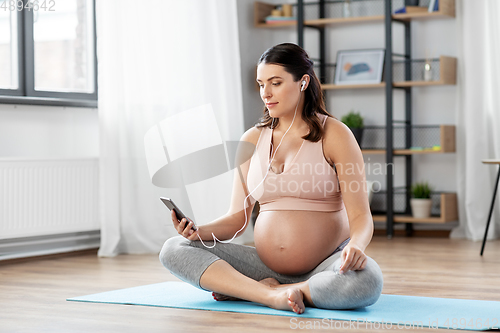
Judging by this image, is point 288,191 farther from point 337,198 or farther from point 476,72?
point 476,72

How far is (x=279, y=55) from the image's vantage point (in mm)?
2057

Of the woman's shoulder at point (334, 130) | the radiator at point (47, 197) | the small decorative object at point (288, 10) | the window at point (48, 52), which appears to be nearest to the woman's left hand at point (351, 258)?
the woman's shoulder at point (334, 130)

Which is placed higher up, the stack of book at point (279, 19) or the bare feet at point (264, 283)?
the stack of book at point (279, 19)

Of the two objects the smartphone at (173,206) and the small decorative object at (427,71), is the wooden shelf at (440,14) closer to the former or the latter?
the small decorative object at (427,71)

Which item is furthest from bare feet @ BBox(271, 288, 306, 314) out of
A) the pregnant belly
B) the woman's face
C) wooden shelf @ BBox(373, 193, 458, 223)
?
wooden shelf @ BBox(373, 193, 458, 223)

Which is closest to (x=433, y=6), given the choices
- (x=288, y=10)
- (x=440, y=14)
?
(x=440, y=14)

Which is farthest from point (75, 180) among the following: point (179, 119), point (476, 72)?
point (476, 72)

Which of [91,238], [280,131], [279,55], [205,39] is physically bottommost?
[91,238]

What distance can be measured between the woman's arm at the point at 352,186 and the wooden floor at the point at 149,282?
218 mm

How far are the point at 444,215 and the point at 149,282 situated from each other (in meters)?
2.27

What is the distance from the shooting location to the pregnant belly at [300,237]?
2.06 metres

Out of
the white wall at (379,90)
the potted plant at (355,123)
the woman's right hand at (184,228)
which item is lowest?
the woman's right hand at (184,228)

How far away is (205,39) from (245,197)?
6.58ft

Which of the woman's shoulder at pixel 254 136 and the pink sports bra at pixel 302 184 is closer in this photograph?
the pink sports bra at pixel 302 184
